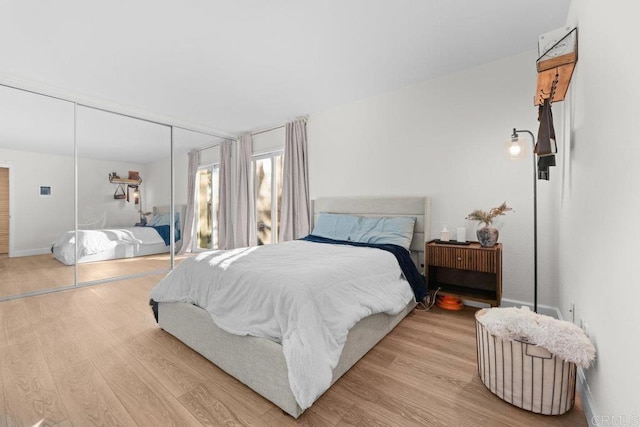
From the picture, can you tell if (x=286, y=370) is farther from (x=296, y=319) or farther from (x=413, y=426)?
(x=413, y=426)

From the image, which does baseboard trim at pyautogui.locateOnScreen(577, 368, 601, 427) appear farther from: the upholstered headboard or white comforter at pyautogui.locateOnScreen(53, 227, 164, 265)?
white comforter at pyautogui.locateOnScreen(53, 227, 164, 265)

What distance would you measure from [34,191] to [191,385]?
3.38 m

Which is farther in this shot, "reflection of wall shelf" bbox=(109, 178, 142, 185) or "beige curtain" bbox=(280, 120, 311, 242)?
"beige curtain" bbox=(280, 120, 311, 242)

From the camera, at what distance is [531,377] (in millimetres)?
1344

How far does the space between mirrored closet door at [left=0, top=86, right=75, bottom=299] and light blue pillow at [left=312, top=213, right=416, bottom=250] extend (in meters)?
3.25

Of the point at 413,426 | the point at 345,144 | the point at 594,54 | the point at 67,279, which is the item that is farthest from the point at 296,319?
the point at 67,279

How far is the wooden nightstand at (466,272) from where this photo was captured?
244 cm

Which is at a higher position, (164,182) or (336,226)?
(164,182)

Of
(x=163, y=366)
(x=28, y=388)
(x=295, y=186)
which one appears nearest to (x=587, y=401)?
(x=163, y=366)

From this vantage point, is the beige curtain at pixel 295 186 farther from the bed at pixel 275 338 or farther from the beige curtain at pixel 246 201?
the bed at pixel 275 338

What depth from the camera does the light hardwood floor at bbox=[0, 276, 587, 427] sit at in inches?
52.1

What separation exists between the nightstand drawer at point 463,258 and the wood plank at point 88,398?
8.60 ft

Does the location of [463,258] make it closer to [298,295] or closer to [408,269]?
[408,269]

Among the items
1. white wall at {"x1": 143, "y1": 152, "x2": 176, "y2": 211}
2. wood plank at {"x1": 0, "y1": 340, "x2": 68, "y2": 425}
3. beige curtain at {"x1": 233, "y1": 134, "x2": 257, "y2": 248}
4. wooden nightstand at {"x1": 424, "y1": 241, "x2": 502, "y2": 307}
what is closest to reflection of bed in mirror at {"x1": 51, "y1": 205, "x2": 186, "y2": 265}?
white wall at {"x1": 143, "y1": 152, "x2": 176, "y2": 211}
